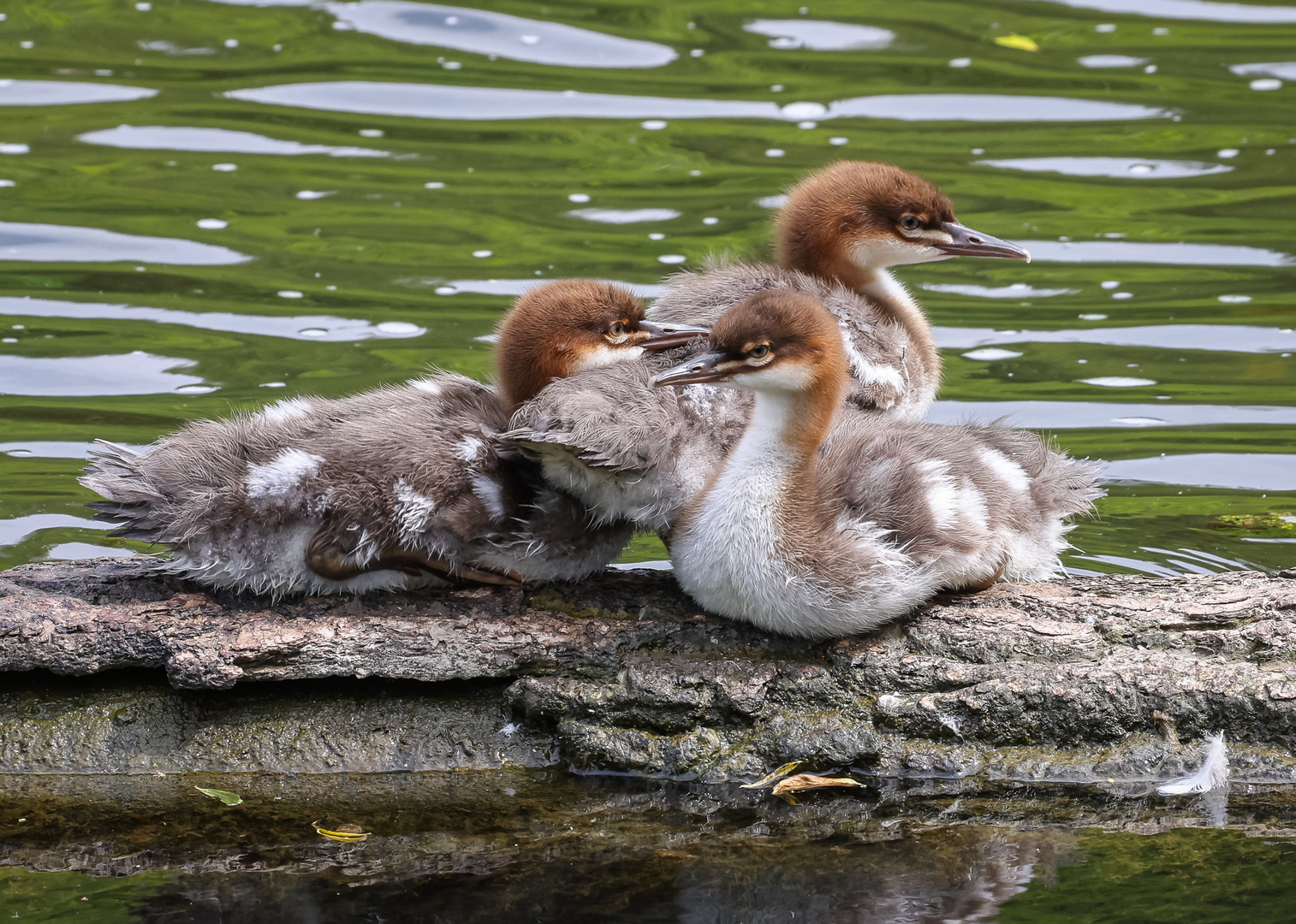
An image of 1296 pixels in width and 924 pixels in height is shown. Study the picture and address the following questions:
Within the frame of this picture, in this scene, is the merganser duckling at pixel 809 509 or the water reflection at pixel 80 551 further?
the water reflection at pixel 80 551

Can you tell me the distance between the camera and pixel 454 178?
10.8 m

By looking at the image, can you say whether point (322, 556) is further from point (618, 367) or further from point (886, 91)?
point (886, 91)

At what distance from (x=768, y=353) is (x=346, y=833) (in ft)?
5.77

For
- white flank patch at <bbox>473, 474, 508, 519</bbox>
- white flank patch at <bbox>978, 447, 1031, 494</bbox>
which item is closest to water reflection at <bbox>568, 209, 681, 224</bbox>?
white flank patch at <bbox>978, 447, 1031, 494</bbox>

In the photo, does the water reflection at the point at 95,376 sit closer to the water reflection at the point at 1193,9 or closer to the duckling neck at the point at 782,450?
the duckling neck at the point at 782,450

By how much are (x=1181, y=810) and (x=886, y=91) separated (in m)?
8.85

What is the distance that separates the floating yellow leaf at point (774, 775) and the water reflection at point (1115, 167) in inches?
292

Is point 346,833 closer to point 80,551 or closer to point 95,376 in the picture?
point 80,551

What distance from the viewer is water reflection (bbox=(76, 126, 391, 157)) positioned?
10969mm

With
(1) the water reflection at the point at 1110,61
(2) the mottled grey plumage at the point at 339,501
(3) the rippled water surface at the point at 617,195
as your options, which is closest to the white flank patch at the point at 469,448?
(2) the mottled grey plumage at the point at 339,501

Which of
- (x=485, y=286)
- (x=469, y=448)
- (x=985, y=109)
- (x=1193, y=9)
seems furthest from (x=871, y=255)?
(x=1193, y=9)

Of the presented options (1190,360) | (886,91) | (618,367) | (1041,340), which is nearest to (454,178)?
(886,91)

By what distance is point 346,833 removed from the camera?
409cm

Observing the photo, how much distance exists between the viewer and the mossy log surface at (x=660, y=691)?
14.2 feet
